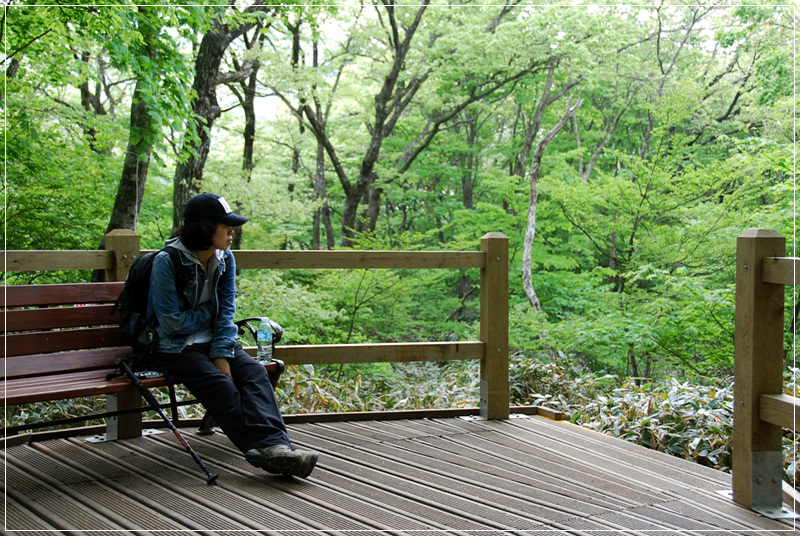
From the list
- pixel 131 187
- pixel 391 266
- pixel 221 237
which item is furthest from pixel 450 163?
pixel 221 237

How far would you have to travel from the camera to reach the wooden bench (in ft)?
9.31

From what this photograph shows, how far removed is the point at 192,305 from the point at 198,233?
36 centimetres

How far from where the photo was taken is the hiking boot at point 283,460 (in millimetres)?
2750

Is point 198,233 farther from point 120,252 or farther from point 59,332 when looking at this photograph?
point 59,332

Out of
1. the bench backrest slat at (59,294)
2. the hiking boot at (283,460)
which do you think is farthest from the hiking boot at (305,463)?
the bench backrest slat at (59,294)

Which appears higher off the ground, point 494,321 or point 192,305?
point 192,305

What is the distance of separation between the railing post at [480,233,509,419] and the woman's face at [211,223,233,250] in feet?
5.58

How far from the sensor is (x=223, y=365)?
3074mm

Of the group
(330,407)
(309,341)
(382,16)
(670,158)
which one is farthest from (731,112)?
(330,407)

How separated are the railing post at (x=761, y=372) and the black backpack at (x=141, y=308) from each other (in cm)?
259

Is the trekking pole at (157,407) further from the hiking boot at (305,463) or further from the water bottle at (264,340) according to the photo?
the water bottle at (264,340)

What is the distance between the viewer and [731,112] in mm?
15766

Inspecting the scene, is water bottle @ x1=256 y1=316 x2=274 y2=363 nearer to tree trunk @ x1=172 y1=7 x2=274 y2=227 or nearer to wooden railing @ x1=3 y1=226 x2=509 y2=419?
wooden railing @ x1=3 y1=226 x2=509 y2=419

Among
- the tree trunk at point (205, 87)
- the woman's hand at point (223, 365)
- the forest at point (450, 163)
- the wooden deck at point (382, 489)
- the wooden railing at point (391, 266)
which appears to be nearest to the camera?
the wooden deck at point (382, 489)
